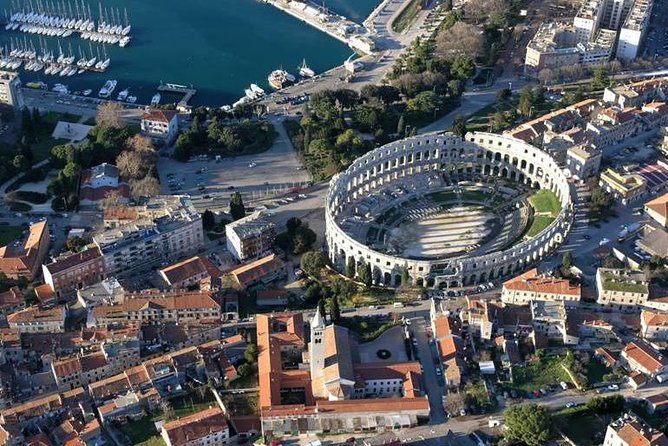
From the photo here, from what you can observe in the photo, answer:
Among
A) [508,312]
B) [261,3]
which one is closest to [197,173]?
[508,312]

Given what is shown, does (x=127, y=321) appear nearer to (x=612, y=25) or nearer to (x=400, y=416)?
(x=400, y=416)

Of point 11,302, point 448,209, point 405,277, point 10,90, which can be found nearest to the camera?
point 11,302

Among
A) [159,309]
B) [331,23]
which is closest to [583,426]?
[159,309]

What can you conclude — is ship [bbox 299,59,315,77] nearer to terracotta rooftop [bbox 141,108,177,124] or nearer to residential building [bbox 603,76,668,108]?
terracotta rooftop [bbox 141,108,177,124]

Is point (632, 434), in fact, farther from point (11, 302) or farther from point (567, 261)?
point (11, 302)

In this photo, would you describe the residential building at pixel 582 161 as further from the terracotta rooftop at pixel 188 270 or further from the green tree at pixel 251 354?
the green tree at pixel 251 354

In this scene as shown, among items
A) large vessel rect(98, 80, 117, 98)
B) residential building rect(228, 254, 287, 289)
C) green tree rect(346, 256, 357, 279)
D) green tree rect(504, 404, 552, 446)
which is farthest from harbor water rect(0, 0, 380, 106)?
green tree rect(504, 404, 552, 446)
